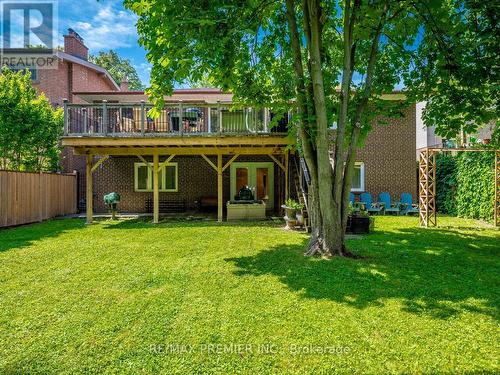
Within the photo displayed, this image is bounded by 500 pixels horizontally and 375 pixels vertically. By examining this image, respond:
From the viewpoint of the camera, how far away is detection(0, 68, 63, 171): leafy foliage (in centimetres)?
1288

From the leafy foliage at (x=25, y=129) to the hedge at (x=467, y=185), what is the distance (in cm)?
1780

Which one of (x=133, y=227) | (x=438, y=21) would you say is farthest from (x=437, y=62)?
(x=133, y=227)

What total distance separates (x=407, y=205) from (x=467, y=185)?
245 cm

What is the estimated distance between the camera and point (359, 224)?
28.9 ft

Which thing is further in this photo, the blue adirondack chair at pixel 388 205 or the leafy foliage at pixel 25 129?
the blue adirondack chair at pixel 388 205

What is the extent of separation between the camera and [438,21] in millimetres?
6348

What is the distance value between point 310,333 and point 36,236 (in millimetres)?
8527

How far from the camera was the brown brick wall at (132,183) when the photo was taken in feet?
48.8

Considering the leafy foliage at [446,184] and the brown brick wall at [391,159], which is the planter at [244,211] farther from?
the leafy foliage at [446,184]

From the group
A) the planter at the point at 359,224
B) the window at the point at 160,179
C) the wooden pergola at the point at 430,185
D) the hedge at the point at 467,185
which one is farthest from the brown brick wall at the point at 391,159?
the window at the point at 160,179

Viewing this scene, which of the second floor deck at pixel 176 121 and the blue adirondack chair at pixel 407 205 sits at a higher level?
the second floor deck at pixel 176 121

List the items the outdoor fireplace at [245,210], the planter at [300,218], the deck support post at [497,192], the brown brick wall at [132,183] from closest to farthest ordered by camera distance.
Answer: the planter at [300,218]
the deck support post at [497,192]
the outdoor fireplace at [245,210]
the brown brick wall at [132,183]

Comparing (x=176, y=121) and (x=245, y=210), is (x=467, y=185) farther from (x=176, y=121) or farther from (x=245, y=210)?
(x=176, y=121)

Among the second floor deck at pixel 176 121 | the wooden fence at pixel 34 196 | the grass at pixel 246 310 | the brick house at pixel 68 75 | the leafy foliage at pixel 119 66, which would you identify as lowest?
the grass at pixel 246 310
